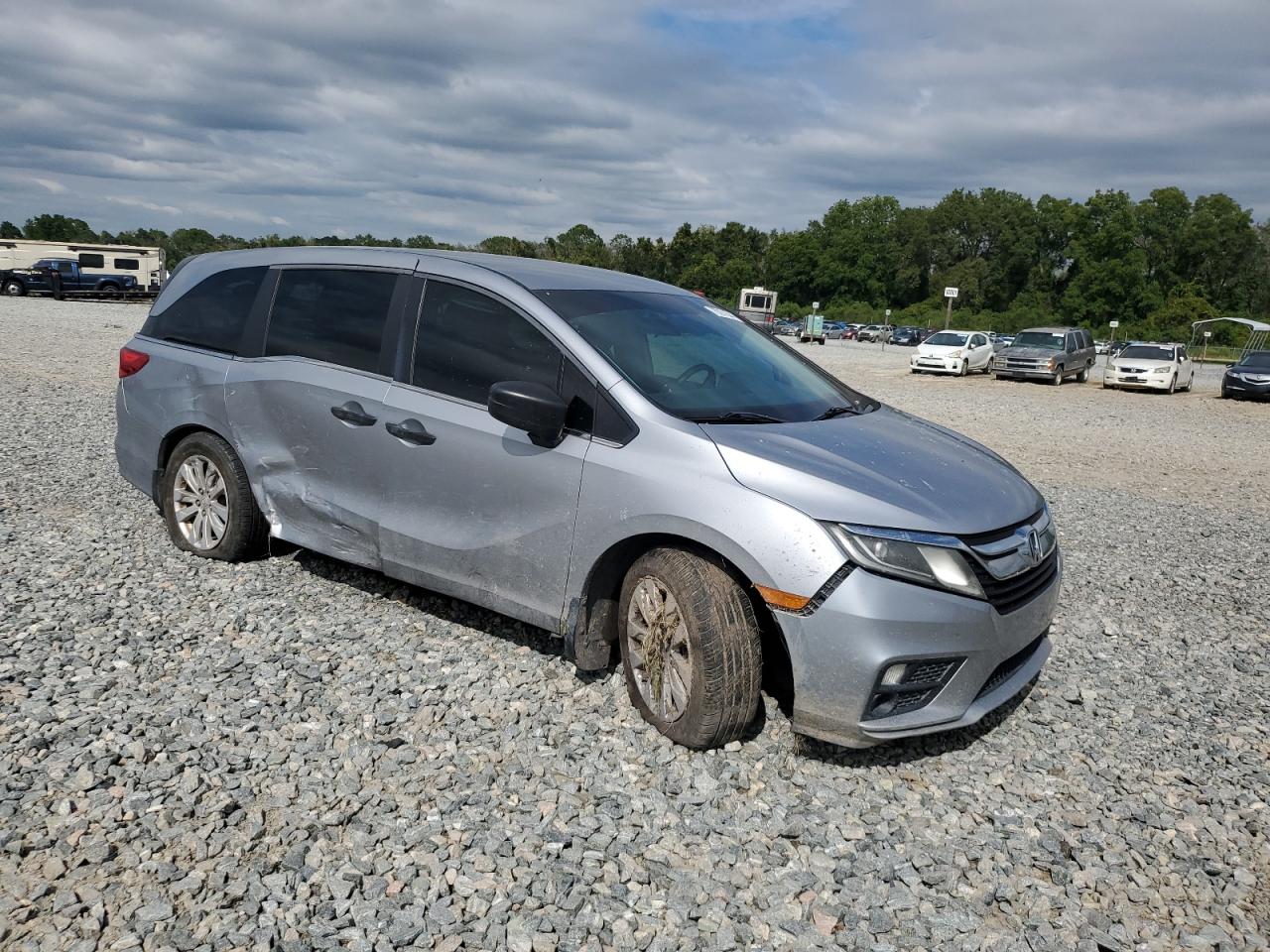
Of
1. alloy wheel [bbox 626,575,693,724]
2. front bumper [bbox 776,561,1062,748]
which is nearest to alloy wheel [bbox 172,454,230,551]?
alloy wheel [bbox 626,575,693,724]

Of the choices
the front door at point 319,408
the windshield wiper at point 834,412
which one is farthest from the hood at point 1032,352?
the front door at point 319,408

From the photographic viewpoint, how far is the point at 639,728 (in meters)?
3.69

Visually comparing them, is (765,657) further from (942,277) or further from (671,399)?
(942,277)

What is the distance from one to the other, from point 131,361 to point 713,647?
4.13m

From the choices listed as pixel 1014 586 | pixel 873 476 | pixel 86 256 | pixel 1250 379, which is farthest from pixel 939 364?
pixel 86 256

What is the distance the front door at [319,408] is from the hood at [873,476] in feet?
5.73

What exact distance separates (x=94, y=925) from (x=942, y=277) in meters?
117

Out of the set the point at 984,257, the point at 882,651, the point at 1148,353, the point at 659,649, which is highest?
the point at 984,257

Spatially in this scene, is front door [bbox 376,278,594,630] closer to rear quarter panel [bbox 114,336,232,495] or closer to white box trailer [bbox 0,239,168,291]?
rear quarter panel [bbox 114,336,232,495]

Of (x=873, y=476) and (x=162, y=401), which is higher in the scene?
(x=873, y=476)

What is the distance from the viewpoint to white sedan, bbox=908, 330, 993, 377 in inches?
1230

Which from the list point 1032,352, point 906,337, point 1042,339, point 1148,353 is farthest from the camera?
point 906,337

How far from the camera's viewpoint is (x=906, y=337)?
67188mm

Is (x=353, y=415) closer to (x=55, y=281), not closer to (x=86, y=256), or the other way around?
(x=55, y=281)
